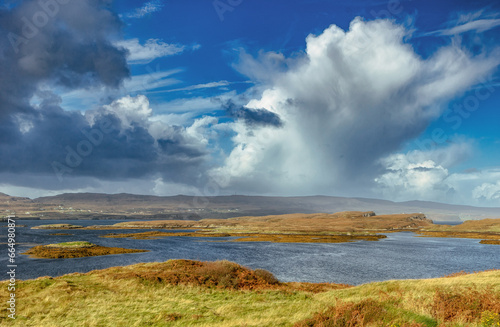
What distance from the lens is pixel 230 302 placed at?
24.5 metres

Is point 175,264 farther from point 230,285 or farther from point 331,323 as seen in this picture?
point 331,323

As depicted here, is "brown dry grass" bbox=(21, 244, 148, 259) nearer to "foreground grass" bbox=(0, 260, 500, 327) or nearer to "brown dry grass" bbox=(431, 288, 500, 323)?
"foreground grass" bbox=(0, 260, 500, 327)

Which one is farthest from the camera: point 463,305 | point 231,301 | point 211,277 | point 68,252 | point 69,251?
point 69,251

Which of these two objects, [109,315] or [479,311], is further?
[109,315]

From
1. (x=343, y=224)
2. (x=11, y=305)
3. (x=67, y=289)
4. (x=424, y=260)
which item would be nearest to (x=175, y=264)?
(x=67, y=289)

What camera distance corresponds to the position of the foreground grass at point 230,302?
16.8 metres

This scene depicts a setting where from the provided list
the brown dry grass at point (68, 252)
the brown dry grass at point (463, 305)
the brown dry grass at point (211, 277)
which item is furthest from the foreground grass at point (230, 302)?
the brown dry grass at point (68, 252)

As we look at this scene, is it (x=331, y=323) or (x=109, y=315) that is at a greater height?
(x=331, y=323)

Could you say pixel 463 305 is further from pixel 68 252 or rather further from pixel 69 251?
pixel 69 251

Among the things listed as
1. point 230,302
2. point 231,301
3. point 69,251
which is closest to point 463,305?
point 230,302

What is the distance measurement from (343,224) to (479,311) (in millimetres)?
188171

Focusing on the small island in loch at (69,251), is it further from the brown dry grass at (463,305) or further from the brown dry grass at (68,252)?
the brown dry grass at (463,305)

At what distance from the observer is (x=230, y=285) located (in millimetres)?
31797

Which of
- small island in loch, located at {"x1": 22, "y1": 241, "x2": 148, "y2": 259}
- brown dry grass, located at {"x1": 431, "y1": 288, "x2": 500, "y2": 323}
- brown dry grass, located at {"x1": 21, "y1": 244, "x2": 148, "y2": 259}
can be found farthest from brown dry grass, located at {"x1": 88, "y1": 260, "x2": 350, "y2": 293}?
small island in loch, located at {"x1": 22, "y1": 241, "x2": 148, "y2": 259}
